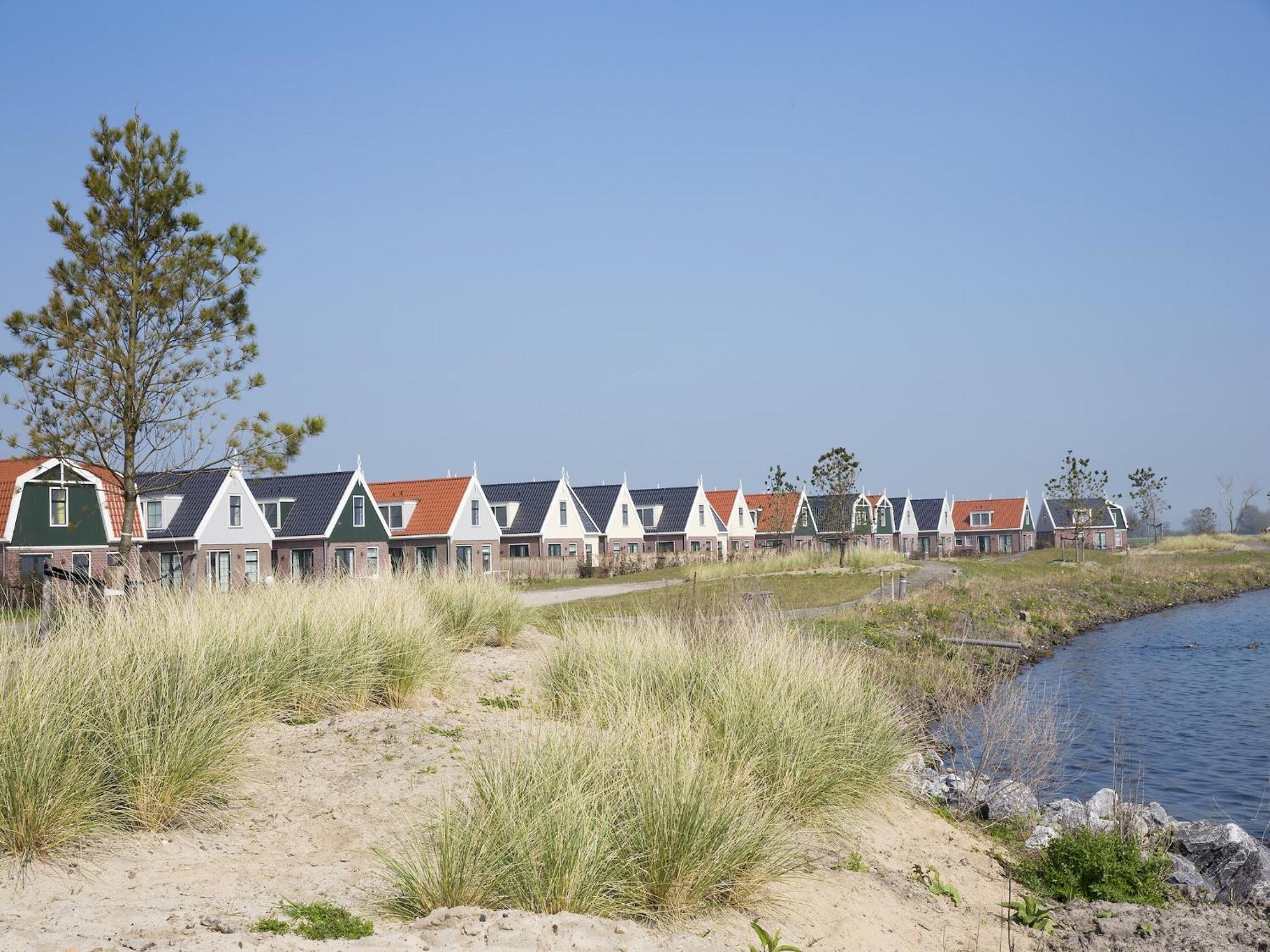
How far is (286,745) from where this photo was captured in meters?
8.32

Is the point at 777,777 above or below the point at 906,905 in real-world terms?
above

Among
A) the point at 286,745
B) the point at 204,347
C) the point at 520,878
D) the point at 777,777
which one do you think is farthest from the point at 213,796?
the point at 204,347

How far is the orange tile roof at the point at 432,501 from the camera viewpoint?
4609 centimetres

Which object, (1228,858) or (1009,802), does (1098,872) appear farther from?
(1009,802)

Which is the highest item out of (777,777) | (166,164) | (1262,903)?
(166,164)

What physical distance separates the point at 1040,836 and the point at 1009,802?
85cm

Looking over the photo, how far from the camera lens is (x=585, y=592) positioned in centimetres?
3306

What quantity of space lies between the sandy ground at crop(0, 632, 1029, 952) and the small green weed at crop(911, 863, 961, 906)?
7 centimetres

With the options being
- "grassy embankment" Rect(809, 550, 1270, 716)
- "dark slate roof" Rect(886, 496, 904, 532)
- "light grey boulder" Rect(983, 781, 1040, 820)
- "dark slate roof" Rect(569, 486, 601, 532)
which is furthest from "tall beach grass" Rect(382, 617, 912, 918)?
"dark slate roof" Rect(886, 496, 904, 532)

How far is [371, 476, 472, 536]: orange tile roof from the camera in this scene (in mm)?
46094

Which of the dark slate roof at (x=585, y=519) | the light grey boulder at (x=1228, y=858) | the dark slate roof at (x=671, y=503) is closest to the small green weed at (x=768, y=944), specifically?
the light grey boulder at (x=1228, y=858)

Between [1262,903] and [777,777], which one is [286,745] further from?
[1262,903]

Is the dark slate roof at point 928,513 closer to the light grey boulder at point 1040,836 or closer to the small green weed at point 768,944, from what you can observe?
the light grey boulder at point 1040,836

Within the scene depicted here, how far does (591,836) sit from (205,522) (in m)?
35.2
